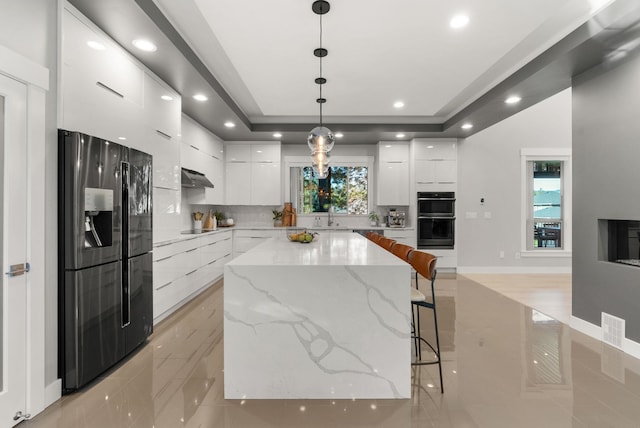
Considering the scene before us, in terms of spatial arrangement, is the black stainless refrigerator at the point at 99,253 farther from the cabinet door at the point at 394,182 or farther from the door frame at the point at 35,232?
the cabinet door at the point at 394,182

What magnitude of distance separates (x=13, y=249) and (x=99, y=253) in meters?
0.54

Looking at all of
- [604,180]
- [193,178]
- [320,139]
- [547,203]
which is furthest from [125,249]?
[547,203]

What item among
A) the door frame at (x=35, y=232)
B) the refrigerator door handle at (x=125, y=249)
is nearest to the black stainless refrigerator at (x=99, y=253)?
the refrigerator door handle at (x=125, y=249)

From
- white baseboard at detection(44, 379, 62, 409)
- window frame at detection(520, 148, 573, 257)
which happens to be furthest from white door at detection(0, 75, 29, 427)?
window frame at detection(520, 148, 573, 257)

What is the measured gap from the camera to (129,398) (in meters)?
2.17

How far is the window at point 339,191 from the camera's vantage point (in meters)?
6.98

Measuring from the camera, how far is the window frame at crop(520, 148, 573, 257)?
652 cm

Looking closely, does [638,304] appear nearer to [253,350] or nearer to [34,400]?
[253,350]

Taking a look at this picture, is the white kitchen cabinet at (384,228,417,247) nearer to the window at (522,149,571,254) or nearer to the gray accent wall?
the window at (522,149,571,254)

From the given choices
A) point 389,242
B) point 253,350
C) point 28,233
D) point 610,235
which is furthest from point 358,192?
point 28,233

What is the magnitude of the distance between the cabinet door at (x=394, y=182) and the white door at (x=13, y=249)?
17.7ft

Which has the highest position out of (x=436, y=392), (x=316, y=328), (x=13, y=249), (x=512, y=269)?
(x=13, y=249)

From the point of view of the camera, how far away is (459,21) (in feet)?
9.13

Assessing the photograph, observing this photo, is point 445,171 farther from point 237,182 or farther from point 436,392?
point 436,392
